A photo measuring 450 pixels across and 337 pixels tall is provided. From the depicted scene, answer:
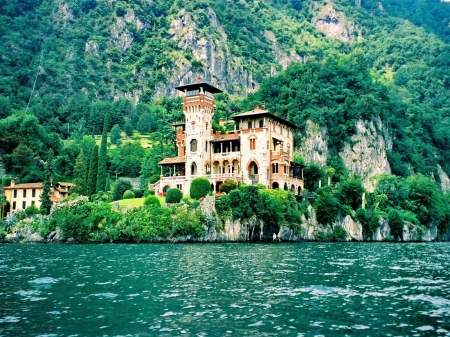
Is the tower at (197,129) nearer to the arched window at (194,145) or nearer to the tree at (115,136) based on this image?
the arched window at (194,145)

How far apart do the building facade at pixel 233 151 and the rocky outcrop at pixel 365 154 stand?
31211 millimetres

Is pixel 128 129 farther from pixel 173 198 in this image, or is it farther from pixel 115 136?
pixel 173 198

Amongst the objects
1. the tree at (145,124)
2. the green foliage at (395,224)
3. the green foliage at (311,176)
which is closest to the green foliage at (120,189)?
the green foliage at (311,176)

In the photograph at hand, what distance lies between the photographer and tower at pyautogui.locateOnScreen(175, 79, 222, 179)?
94188mm

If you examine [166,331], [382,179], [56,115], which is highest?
[56,115]

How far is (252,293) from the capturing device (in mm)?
26688

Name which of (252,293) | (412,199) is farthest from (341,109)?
(252,293)

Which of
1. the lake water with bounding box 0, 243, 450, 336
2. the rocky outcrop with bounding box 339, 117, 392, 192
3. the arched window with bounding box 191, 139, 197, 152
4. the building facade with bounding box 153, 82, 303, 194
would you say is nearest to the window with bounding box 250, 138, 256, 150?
the building facade with bounding box 153, 82, 303, 194

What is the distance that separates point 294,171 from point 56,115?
113 m

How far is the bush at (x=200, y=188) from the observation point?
3216 inches

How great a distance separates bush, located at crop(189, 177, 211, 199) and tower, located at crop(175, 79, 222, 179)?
10613mm

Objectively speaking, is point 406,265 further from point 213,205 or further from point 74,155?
point 74,155

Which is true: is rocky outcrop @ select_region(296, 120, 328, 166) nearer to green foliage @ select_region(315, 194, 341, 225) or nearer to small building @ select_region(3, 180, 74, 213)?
green foliage @ select_region(315, 194, 341, 225)

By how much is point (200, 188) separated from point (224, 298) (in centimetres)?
5669
